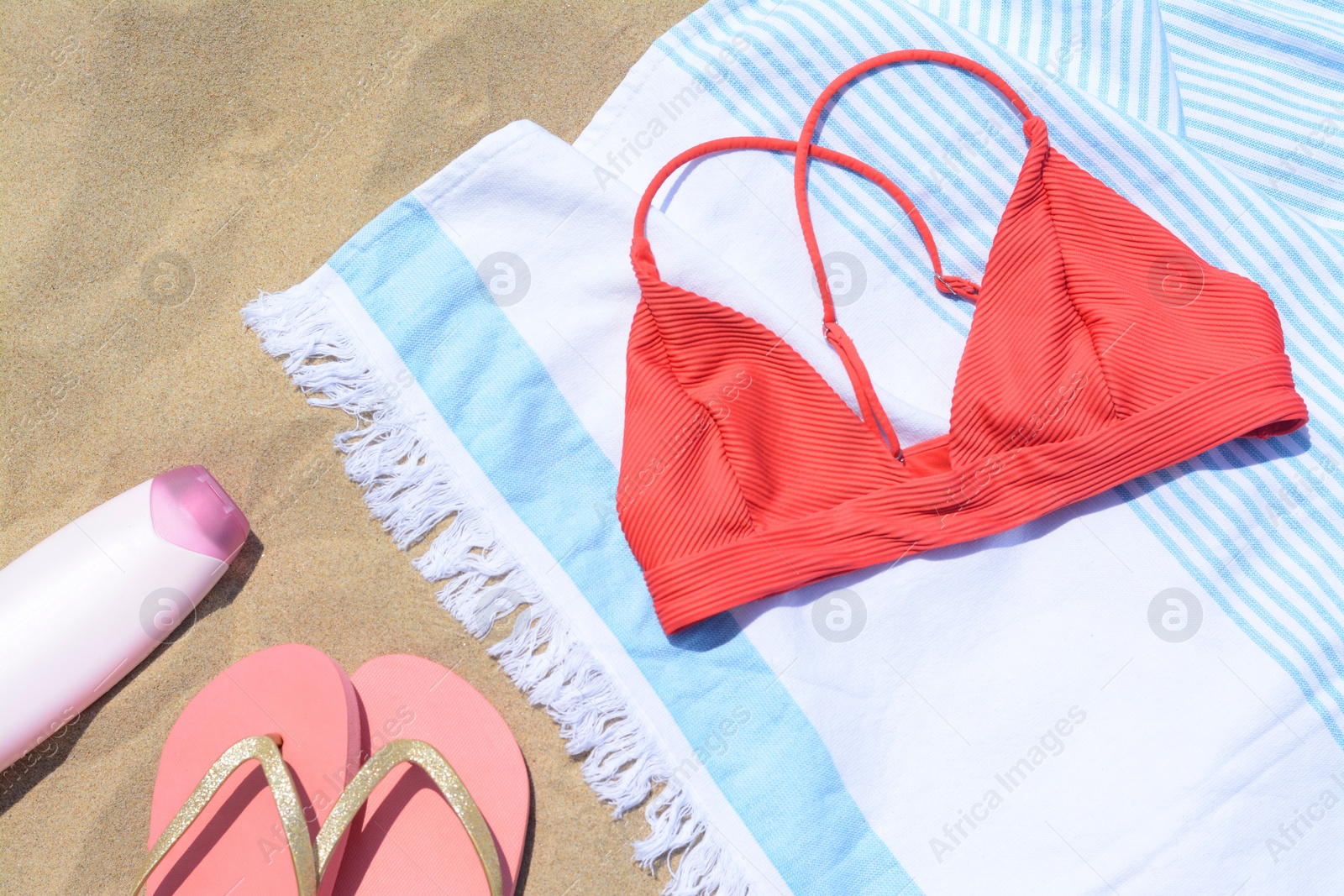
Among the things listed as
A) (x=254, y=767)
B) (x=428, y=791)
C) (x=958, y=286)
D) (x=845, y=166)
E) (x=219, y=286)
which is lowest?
(x=428, y=791)

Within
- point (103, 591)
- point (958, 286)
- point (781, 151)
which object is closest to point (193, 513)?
point (103, 591)

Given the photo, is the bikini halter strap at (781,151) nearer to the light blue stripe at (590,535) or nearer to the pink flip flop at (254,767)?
the light blue stripe at (590,535)

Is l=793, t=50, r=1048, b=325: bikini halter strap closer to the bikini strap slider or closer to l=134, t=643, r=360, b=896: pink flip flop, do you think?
the bikini strap slider

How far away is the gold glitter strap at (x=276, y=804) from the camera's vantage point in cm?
109

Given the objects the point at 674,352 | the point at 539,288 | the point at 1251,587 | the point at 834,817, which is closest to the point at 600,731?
the point at 834,817

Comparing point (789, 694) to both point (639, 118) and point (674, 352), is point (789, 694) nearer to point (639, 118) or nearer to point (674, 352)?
point (674, 352)

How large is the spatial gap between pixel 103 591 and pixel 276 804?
0.44 meters

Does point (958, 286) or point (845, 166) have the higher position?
point (845, 166)

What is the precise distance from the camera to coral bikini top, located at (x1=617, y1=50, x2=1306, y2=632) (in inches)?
45.1

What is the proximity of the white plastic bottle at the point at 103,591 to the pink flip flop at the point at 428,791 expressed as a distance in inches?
12.5

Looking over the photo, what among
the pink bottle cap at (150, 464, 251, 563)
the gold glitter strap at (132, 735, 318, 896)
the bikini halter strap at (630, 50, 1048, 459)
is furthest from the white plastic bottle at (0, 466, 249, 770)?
the bikini halter strap at (630, 50, 1048, 459)

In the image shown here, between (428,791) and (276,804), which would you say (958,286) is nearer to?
(428,791)

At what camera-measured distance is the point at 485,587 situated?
1292 mm

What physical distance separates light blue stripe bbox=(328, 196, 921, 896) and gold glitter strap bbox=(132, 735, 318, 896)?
0.49 meters
